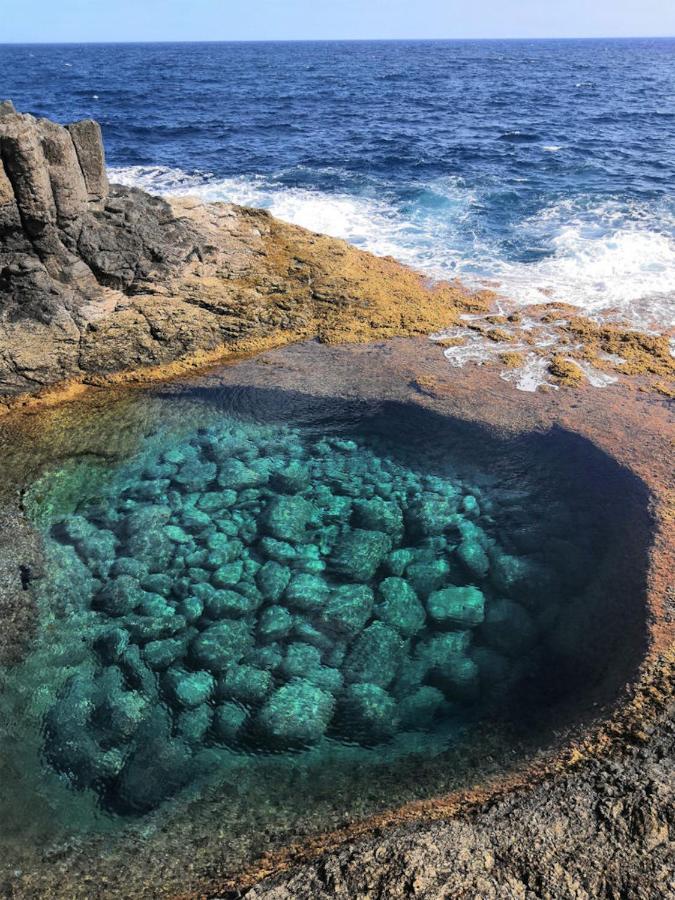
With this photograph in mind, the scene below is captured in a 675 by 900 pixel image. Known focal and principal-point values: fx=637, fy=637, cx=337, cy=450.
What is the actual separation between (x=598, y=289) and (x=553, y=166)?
42.4ft

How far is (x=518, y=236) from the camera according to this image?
49.5 ft

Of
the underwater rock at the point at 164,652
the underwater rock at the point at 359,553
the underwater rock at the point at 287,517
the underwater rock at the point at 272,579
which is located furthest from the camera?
the underwater rock at the point at 287,517

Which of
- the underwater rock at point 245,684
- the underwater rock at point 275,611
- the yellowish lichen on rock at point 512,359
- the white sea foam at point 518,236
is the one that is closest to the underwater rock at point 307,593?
the underwater rock at point 275,611

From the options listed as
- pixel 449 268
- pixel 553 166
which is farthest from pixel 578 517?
pixel 553 166

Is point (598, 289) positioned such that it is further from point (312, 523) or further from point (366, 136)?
point (366, 136)

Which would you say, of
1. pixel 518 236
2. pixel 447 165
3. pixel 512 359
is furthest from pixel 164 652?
pixel 447 165

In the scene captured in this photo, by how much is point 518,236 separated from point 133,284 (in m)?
9.20

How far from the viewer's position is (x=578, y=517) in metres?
7.10

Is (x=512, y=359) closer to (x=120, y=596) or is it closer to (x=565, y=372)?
(x=565, y=372)

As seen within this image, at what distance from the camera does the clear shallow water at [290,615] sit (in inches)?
189

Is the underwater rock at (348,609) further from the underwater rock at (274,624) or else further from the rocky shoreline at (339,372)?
the rocky shoreline at (339,372)

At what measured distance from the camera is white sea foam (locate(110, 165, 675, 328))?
11.9 metres

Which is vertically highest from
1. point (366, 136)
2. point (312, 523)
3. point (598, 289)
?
point (366, 136)

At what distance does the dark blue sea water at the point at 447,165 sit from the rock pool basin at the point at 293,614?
18.0 feet
